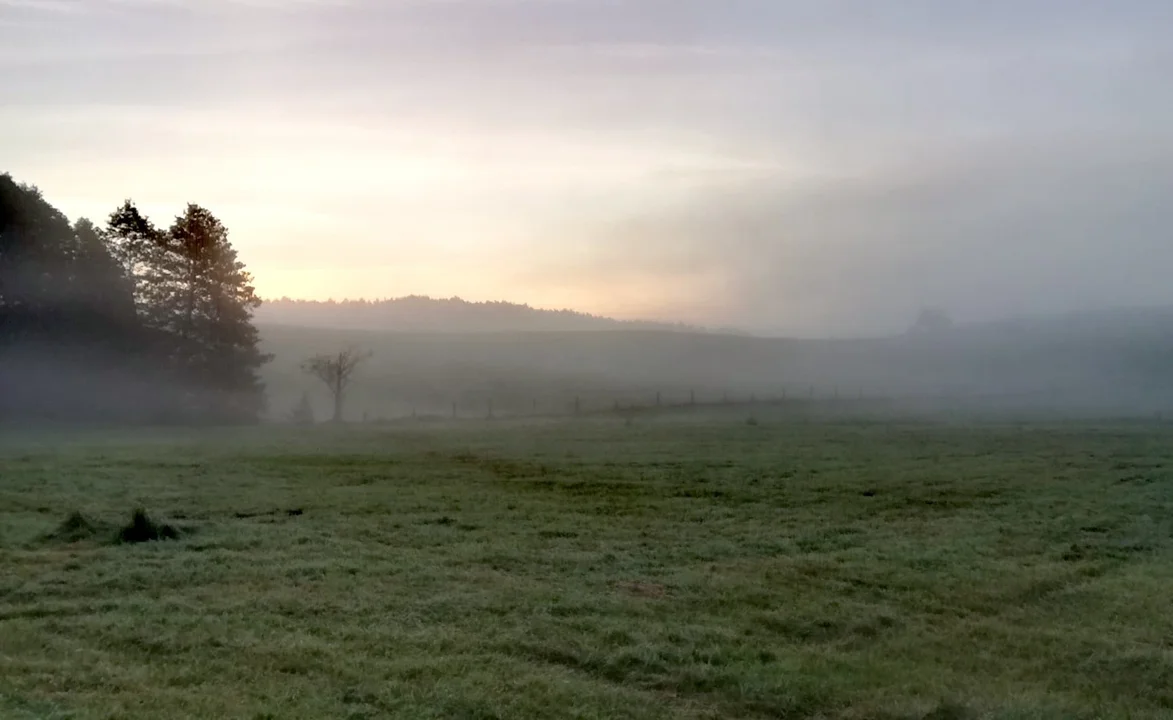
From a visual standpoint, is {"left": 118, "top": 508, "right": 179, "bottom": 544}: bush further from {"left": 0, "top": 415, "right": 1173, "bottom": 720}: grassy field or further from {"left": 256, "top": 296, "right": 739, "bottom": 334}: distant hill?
{"left": 256, "top": 296, "right": 739, "bottom": 334}: distant hill

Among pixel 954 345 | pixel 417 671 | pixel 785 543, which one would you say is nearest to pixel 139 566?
pixel 417 671

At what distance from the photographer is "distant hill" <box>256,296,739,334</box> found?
6196 inches

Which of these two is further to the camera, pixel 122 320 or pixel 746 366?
pixel 746 366

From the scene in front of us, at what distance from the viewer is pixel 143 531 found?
14781mm

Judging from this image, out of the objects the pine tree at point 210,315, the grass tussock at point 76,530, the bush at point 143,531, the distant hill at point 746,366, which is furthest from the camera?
the distant hill at point 746,366

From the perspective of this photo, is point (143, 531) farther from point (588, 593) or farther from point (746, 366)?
point (746, 366)

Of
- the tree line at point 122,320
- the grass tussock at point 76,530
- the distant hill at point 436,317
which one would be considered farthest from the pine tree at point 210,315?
the distant hill at point 436,317

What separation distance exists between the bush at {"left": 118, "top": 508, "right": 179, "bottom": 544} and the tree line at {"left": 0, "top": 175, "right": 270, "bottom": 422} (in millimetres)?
32132

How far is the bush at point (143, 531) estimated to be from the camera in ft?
47.9

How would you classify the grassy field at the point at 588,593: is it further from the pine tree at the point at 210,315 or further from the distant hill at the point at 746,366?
the distant hill at the point at 746,366

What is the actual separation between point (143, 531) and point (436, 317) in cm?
15523

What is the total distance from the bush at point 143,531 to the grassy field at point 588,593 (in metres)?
0.32

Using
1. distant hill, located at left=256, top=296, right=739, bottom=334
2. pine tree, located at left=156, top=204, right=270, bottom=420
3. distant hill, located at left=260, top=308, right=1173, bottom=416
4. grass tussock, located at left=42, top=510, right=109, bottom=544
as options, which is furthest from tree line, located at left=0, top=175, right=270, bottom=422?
distant hill, located at left=256, top=296, right=739, bottom=334

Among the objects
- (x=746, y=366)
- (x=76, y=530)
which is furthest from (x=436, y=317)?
(x=76, y=530)
